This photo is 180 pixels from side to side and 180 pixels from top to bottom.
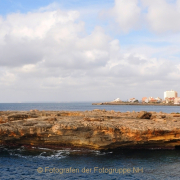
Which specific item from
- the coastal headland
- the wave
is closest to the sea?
the wave

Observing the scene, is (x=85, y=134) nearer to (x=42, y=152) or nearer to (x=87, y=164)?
(x=87, y=164)

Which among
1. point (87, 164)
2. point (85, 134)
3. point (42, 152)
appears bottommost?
point (87, 164)

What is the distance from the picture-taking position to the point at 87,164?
23.8m

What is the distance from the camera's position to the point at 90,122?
29.9m

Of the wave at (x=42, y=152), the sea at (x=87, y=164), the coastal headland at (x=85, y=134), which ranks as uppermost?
the coastal headland at (x=85, y=134)

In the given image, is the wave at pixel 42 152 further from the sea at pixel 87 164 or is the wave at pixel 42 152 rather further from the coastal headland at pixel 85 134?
the coastal headland at pixel 85 134

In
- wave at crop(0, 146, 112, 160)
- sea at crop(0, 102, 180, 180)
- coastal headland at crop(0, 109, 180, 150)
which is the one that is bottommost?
sea at crop(0, 102, 180, 180)

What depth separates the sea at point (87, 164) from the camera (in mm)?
21234

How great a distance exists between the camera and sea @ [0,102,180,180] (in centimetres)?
2123

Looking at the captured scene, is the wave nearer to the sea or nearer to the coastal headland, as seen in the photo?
the sea

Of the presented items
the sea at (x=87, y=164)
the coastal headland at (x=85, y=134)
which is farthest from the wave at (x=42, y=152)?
the coastal headland at (x=85, y=134)

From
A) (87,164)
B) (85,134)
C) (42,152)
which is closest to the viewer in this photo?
(87,164)

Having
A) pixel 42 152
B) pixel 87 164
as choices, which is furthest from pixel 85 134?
pixel 42 152

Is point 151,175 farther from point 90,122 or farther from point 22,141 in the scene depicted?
point 22,141
